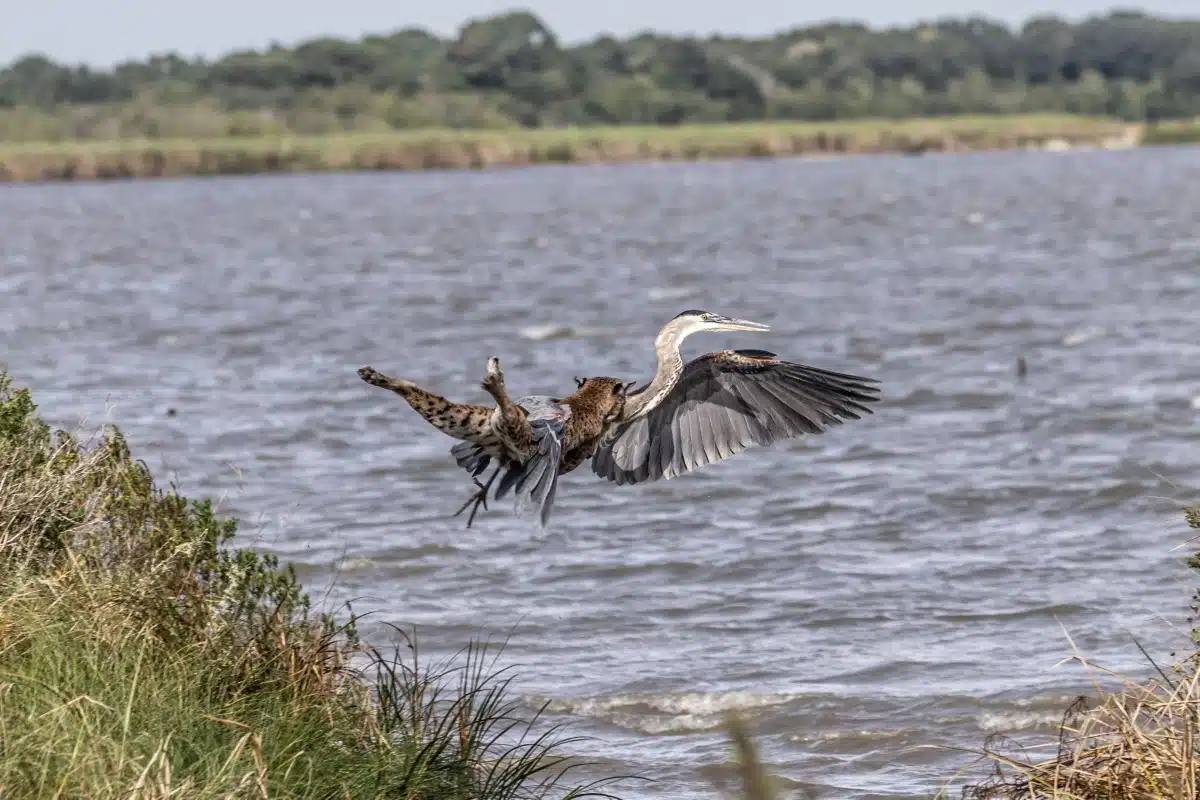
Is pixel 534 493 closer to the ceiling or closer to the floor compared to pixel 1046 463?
closer to the ceiling

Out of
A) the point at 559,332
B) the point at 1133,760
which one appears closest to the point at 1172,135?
the point at 559,332

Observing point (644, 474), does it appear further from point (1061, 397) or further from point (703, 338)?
point (703, 338)

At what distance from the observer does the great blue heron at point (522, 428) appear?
5.23m

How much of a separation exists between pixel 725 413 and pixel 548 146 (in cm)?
8055

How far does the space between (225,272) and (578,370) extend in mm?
16968

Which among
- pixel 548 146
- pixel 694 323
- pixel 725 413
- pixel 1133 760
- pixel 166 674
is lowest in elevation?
pixel 548 146

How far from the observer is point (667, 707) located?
880cm

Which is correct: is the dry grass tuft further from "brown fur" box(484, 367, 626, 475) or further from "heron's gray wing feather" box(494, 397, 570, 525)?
"brown fur" box(484, 367, 626, 475)

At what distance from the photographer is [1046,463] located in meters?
14.6

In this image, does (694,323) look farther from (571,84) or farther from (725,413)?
(571,84)

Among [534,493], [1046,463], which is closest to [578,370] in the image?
[1046,463]

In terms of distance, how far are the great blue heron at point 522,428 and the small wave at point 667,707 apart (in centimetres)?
259

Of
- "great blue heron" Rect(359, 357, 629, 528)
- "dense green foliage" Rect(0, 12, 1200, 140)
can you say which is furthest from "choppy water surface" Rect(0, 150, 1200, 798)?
"dense green foliage" Rect(0, 12, 1200, 140)

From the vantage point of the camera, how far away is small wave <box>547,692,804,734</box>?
28.1ft
